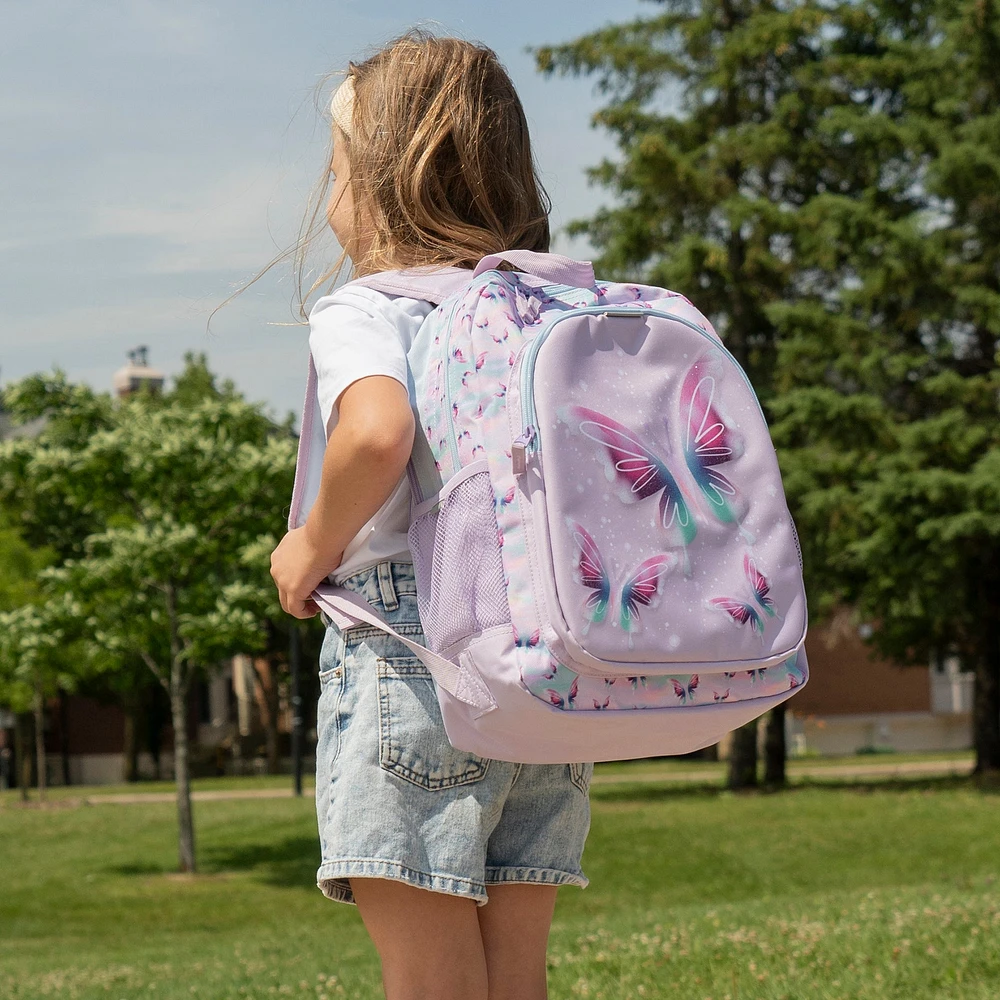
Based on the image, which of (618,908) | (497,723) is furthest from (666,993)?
(618,908)

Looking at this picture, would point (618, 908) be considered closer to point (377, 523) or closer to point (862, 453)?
point (862, 453)

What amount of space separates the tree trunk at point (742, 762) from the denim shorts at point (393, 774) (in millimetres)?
20584

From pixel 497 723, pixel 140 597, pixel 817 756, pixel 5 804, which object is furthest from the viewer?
pixel 817 756

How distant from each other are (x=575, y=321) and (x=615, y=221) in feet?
66.0

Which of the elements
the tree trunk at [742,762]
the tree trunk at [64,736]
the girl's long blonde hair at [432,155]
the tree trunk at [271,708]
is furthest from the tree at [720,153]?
the tree trunk at [64,736]

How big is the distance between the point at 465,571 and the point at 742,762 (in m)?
21.0

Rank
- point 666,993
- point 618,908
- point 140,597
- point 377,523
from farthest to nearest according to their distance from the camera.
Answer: point 140,597
point 618,908
point 666,993
point 377,523

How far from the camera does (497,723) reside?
6.05 feet

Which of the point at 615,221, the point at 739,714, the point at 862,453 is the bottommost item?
the point at 739,714

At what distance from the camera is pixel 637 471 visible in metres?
1.90

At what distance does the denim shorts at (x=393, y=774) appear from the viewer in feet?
6.31

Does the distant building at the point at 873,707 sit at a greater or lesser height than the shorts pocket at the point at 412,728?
lesser

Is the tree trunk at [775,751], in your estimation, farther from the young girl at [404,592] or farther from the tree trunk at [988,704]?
the young girl at [404,592]

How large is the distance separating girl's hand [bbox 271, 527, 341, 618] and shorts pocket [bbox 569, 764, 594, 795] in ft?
1.71
